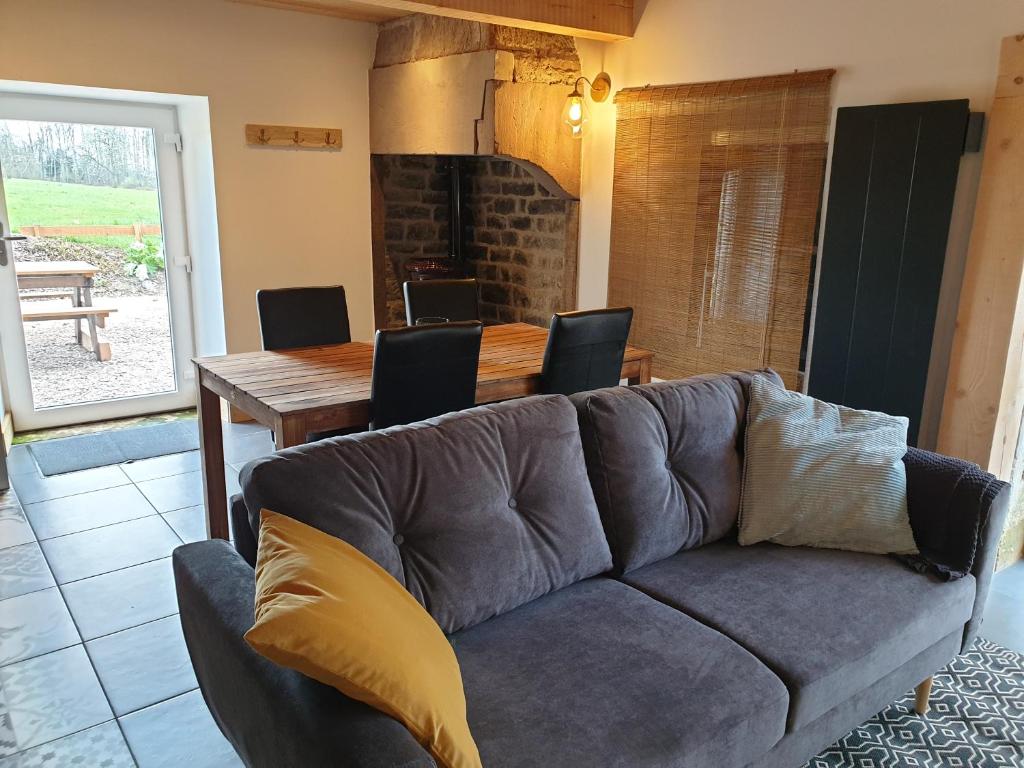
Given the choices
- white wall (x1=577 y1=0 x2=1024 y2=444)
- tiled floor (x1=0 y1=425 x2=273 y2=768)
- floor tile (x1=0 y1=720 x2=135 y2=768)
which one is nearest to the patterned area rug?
white wall (x1=577 y1=0 x2=1024 y2=444)

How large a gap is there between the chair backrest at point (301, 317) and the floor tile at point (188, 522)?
837 millimetres

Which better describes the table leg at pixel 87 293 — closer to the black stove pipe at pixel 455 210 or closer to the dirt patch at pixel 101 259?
the dirt patch at pixel 101 259

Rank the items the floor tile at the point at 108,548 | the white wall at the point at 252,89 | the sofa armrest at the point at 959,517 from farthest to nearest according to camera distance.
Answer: the white wall at the point at 252,89
the floor tile at the point at 108,548
the sofa armrest at the point at 959,517

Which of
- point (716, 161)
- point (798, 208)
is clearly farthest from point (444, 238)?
point (798, 208)

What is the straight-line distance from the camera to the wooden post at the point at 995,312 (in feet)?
8.86

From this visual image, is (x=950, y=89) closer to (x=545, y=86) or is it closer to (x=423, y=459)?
(x=545, y=86)

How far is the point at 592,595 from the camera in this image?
1.96 m

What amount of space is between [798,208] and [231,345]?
10.8 ft

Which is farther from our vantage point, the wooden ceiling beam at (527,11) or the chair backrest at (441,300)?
the chair backrest at (441,300)

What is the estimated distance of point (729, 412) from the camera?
2400mm

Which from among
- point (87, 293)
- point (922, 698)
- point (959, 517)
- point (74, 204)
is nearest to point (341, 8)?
point (74, 204)

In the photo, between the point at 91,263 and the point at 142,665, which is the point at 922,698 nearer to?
the point at 142,665

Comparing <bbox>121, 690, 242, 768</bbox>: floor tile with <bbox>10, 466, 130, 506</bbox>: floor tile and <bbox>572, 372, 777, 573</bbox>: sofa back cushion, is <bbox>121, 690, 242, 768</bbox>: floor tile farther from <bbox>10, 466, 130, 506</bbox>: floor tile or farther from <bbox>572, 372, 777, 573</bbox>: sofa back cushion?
<bbox>10, 466, 130, 506</bbox>: floor tile

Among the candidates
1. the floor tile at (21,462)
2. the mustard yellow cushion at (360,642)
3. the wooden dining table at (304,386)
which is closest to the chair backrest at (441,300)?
the wooden dining table at (304,386)
